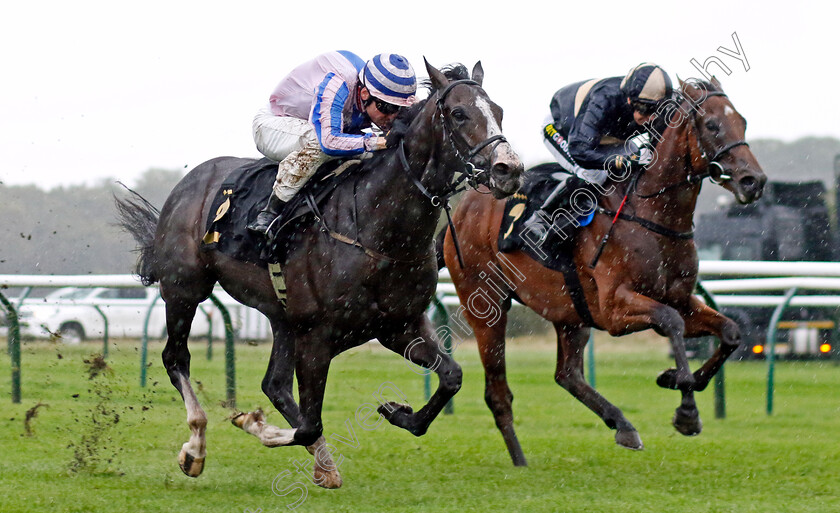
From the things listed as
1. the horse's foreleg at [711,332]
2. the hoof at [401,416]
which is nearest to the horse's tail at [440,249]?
the horse's foreleg at [711,332]

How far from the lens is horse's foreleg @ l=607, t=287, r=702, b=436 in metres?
4.80

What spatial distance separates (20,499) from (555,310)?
3.07m

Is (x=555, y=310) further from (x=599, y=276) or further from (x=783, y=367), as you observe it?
(x=783, y=367)

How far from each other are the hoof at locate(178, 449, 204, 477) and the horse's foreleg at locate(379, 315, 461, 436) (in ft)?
3.52

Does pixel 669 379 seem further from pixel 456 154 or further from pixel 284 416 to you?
pixel 284 416

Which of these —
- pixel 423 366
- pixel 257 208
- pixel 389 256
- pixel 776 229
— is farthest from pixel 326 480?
pixel 776 229

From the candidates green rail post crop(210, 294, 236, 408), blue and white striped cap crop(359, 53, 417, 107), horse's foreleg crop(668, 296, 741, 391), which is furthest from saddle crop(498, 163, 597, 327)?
green rail post crop(210, 294, 236, 408)

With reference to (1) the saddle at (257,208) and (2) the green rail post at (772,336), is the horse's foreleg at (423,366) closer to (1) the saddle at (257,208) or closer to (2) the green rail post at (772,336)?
(1) the saddle at (257,208)

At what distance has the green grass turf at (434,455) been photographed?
184 inches

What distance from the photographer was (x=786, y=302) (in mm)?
7309

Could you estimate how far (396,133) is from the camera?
448 cm

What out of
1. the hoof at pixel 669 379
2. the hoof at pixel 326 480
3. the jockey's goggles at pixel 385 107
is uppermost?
the jockey's goggles at pixel 385 107

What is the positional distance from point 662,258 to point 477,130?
1695 mm

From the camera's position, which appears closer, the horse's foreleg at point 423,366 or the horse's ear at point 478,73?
the horse's ear at point 478,73
